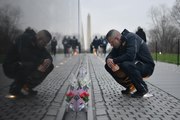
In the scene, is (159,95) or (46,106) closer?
(46,106)

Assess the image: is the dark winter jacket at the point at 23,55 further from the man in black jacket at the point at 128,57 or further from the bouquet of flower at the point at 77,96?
the man in black jacket at the point at 128,57

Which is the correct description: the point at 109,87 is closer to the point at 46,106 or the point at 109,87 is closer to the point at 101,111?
the point at 101,111

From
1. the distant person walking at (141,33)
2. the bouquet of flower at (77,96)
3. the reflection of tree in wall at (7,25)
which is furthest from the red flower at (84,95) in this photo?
the reflection of tree in wall at (7,25)

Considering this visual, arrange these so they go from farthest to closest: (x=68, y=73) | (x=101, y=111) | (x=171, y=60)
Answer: (x=171, y=60) → (x=68, y=73) → (x=101, y=111)

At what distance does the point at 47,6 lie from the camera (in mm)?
5375

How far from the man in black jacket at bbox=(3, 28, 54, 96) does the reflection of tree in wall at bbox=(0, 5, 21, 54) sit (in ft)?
0.47

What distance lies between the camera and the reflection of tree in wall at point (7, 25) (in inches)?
136

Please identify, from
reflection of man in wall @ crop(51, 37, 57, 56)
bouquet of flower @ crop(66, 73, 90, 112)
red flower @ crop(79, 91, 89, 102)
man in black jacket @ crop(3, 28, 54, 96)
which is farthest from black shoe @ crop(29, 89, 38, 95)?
red flower @ crop(79, 91, 89, 102)

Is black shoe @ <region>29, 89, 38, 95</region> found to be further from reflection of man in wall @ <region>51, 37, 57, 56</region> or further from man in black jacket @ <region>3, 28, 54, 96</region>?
reflection of man in wall @ <region>51, 37, 57, 56</region>

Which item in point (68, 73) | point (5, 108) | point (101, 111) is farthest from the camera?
point (68, 73)

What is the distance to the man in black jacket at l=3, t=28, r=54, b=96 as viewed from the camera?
3.99m

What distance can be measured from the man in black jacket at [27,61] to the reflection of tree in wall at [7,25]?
0.14m

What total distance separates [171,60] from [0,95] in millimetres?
21611

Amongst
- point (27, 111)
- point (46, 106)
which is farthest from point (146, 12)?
point (27, 111)
